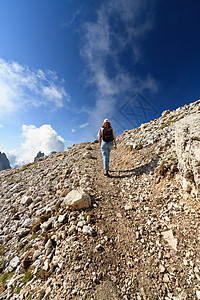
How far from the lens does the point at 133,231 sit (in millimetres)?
4883

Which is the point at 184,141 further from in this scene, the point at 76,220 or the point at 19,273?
the point at 19,273

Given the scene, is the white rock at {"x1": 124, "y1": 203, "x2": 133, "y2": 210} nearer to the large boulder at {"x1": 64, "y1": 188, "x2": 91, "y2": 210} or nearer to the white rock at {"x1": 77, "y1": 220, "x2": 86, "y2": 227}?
the large boulder at {"x1": 64, "y1": 188, "x2": 91, "y2": 210}

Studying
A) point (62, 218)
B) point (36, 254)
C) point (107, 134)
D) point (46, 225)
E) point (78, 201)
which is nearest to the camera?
point (36, 254)

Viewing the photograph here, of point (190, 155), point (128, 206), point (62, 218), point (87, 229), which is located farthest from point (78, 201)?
point (190, 155)

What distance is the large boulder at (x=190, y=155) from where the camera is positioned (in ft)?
14.7

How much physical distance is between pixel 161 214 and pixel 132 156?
6268 millimetres

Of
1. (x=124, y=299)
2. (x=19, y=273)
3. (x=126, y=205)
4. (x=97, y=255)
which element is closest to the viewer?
(x=124, y=299)

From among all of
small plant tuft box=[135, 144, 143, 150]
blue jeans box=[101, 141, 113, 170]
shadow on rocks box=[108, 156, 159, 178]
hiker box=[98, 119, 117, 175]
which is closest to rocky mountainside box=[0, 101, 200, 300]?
shadow on rocks box=[108, 156, 159, 178]

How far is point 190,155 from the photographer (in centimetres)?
488

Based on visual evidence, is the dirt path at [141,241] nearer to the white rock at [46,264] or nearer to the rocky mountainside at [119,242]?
the rocky mountainside at [119,242]

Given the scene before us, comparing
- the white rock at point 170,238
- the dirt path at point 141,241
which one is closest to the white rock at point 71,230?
the dirt path at point 141,241

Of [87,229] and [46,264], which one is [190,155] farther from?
[46,264]

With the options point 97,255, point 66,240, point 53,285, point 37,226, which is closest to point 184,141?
point 97,255

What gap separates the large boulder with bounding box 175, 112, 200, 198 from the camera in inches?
177
